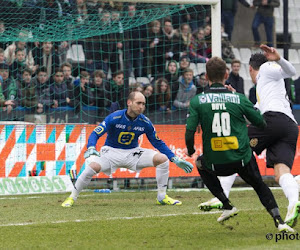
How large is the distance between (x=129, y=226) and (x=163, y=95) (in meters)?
7.98

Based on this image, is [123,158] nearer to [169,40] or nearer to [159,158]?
[159,158]

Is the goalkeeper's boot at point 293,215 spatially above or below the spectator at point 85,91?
below

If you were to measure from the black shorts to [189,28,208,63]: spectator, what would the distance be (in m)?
8.96

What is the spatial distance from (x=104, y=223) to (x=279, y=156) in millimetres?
2129

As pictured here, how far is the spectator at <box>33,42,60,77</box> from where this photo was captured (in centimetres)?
1578

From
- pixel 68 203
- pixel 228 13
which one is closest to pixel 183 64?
pixel 228 13

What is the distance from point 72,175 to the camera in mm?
13656

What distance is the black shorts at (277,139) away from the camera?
756 centimetres

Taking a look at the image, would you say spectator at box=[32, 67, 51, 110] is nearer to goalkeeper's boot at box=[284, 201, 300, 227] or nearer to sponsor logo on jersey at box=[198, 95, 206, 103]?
sponsor logo on jersey at box=[198, 95, 206, 103]

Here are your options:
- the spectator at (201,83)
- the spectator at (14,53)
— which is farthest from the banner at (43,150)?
the spectator at (201,83)

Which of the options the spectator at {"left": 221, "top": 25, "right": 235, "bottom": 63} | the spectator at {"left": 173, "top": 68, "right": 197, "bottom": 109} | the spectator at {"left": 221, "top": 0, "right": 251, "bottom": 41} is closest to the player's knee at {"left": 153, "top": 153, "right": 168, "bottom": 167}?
the spectator at {"left": 173, "top": 68, "right": 197, "bottom": 109}

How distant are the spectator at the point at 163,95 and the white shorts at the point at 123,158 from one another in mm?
4521

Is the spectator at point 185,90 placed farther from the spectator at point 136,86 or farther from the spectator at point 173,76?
the spectator at point 136,86

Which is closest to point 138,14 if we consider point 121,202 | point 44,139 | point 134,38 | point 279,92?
point 134,38
